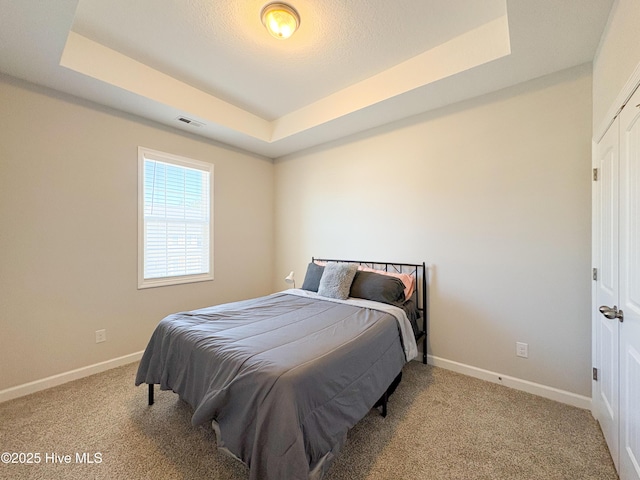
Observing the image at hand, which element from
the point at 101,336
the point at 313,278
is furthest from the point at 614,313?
the point at 101,336

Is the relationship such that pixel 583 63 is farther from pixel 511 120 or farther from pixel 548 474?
pixel 548 474

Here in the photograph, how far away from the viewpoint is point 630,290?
1.28m

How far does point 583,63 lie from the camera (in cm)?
201

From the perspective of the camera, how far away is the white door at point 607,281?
57.4 inches

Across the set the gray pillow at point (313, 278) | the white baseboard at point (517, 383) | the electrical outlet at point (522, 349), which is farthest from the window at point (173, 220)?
the electrical outlet at point (522, 349)

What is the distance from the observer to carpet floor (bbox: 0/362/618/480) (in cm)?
145

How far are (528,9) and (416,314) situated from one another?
240 cm

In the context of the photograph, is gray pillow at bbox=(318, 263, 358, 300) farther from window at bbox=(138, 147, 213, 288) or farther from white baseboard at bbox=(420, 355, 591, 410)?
window at bbox=(138, 147, 213, 288)

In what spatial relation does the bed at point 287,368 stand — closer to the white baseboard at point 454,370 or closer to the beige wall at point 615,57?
the white baseboard at point 454,370

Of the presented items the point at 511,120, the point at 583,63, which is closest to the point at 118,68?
the point at 511,120

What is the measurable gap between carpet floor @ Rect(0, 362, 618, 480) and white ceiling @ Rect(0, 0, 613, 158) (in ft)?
8.52

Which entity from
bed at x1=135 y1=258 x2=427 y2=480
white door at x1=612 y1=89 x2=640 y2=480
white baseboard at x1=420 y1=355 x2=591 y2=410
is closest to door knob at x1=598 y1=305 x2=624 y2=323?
white door at x1=612 y1=89 x2=640 y2=480

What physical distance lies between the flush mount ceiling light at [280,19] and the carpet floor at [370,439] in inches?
109

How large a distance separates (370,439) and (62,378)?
8.90 ft
